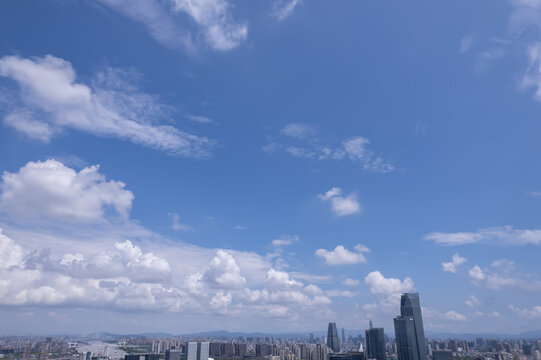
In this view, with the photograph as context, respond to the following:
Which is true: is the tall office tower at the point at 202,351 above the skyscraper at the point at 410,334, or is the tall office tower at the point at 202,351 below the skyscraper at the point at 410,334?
below

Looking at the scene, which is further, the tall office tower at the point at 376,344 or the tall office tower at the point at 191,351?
the tall office tower at the point at 376,344

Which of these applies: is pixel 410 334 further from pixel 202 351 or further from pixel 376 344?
pixel 202 351

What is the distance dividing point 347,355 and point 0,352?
19061 cm

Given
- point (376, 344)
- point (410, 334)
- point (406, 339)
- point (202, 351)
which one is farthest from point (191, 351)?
point (410, 334)

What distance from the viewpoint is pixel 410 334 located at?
12375cm

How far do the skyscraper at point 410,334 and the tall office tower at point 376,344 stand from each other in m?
19.9

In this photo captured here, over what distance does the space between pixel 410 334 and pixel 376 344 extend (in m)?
27.3

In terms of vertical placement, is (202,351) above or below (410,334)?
below

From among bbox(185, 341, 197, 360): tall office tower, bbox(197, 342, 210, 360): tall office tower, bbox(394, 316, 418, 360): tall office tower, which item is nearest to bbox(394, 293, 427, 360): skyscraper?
bbox(394, 316, 418, 360): tall office tower

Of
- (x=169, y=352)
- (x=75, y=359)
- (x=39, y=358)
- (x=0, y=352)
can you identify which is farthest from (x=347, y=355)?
(x=0, y=352)

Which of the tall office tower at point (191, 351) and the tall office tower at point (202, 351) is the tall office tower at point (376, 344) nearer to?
the tall office tower at point (202, 351)

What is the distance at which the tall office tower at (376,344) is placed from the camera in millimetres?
143375

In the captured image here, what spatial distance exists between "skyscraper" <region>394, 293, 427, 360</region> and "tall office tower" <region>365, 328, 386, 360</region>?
1993 centimetres

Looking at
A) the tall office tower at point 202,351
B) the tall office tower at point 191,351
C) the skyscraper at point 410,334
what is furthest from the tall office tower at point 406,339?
the tall office tower at point 191,351
